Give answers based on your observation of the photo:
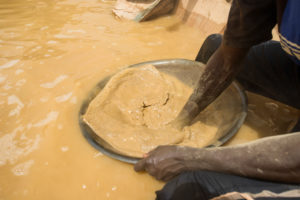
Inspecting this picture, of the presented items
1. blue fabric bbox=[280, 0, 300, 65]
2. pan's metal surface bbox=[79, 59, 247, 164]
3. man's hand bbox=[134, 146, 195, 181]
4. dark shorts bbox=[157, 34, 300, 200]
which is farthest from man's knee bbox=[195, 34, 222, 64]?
man's hand bbox=[134, 146, 195, 181]

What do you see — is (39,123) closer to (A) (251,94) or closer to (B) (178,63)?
(B) (178,63)

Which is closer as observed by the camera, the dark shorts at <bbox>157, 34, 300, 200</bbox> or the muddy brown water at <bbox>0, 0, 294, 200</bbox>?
the dark shorts at <bbox>157, 34, 300, 200</bbox>

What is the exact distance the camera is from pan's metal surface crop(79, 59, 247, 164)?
114cm

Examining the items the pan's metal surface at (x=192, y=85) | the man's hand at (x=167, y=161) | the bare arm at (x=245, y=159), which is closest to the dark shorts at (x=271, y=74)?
the pan's metal surface at (x=192, y=85)

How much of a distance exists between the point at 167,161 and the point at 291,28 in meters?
0.71

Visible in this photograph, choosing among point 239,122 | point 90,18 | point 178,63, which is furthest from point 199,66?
point 90,18

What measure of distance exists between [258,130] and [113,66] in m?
1.26

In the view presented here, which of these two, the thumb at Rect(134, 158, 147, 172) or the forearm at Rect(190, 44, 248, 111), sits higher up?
the forearm at Rect(190, 44, 248, 111)

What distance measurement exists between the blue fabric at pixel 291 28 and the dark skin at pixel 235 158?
22 centimetres

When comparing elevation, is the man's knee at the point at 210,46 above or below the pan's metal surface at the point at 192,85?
above

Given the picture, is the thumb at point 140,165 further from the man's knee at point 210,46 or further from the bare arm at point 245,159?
the man's knee at point 210,46

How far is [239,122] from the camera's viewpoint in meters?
1.18

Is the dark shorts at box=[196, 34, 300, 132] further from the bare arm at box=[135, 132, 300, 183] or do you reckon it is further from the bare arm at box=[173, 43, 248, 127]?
the bare arm at box=[135, 132, 300, 183]

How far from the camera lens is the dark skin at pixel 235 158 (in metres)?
0.73
